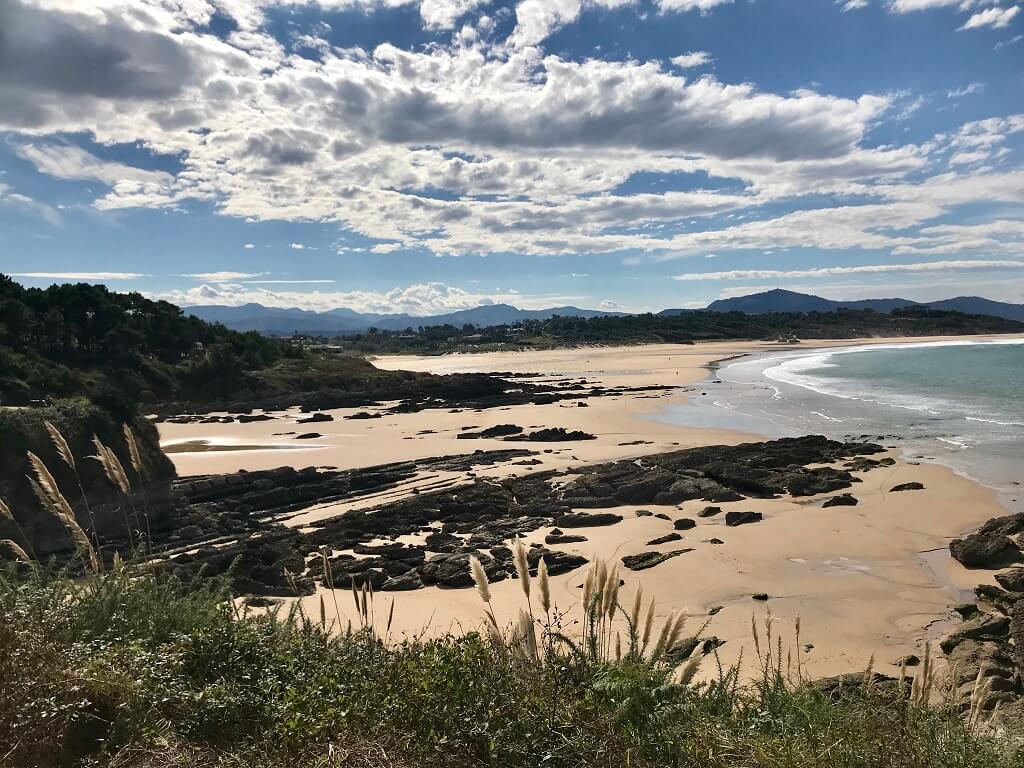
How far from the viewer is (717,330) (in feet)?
436

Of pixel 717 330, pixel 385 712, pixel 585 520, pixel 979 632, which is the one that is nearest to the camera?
pixel 385 712

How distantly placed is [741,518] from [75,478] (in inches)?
706

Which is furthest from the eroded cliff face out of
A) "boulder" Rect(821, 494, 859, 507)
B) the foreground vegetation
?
the foreground vegetation

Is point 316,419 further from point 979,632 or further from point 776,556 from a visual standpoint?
point 979,632

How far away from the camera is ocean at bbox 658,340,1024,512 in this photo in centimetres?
2259

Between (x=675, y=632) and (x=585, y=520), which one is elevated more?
(x=675, y=632)

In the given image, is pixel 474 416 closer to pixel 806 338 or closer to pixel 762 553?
pixel 762 553

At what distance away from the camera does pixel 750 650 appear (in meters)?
9.04

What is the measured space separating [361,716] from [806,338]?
135 m

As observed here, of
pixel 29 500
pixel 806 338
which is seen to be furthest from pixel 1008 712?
pixel 806 338

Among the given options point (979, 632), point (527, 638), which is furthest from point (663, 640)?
point (979, 632)

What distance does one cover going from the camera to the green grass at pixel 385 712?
328 cm

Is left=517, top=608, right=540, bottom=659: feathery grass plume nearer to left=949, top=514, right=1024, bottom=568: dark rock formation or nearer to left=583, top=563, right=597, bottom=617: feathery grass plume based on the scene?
left=583, top=563, right=597, bottom=617: feathery grass plume

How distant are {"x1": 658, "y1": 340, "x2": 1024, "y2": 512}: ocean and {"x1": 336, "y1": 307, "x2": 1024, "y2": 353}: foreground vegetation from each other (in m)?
62.7
